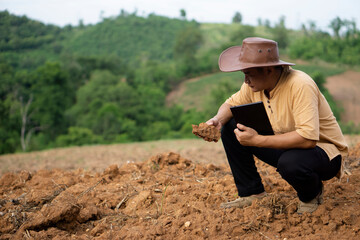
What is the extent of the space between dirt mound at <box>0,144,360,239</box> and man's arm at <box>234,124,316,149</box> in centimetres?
57

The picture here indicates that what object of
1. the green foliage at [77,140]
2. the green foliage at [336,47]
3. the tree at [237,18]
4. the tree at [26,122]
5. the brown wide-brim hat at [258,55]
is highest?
the tree at [237,18]

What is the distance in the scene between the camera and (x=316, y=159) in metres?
2.46

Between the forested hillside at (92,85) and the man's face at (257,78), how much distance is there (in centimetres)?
814

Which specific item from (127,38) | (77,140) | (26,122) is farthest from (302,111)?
(127,38)

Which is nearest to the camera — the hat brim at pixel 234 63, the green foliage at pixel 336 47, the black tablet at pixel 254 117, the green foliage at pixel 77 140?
the hat brim at pixel 234 63

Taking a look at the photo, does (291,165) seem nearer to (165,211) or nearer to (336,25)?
(165,211)

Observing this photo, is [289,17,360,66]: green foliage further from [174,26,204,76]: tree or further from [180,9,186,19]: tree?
[180,9,186,19]: tree

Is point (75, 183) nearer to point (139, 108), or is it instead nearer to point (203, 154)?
point (203, 154)

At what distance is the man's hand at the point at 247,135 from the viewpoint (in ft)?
8.36

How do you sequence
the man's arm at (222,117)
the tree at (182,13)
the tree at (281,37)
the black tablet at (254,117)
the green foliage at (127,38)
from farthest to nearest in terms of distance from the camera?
1. the tree at (182,13)
2. the green foliage at (127,38)
3. the tree at (281,37)
4. the man's arm at (222,117)
5. the black tablet at (254,117)

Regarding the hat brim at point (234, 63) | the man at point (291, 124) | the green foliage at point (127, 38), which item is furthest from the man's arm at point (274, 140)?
the green foliage at point (127, 38)

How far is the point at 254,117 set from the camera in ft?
8.54

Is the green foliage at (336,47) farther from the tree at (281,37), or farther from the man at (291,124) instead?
the man at (291,124)

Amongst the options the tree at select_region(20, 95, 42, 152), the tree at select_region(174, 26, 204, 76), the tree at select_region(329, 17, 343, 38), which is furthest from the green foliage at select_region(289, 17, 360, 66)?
Result: the tree at select_region(20, 95, 42, 152)
